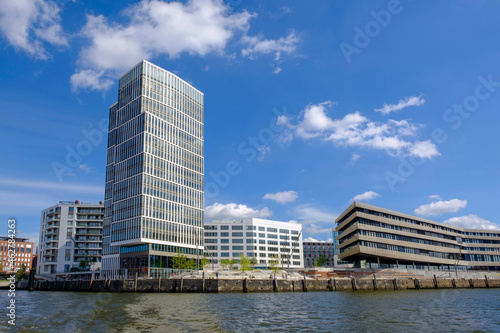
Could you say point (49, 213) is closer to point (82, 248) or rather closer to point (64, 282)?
point (82, 248)

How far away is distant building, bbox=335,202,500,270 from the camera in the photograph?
129 meters

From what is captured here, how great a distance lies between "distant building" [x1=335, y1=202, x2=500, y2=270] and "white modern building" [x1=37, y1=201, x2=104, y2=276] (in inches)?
3992

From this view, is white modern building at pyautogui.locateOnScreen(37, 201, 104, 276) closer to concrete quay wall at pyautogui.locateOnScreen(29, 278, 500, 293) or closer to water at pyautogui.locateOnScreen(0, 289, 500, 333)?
concrete quay wall at pyautogui.locateOnScreen(29, 278, 500, 293)

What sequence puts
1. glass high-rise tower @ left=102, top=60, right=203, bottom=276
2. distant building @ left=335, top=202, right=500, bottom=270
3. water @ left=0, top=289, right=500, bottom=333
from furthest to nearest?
1. distant building @ left=335, top=202, right=500, bottom=270
2. glass high-rise tower @ left=102, top=60, right=203, bottom=276
3. water @ left=0, top=289, right=500, bottom=333

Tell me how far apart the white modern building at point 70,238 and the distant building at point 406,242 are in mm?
101405

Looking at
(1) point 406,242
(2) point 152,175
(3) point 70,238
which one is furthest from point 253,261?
(3) point 70,238

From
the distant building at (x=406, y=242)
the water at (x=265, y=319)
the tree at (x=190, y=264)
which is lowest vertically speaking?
the water at (x=265, y=319)

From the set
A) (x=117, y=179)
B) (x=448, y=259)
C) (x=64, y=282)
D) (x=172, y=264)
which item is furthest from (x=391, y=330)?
A: (x=448, y=259)

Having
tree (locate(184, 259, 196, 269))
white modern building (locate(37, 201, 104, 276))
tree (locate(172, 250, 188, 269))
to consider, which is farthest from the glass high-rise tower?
white modern building (locate(37, 201, 104, 276))

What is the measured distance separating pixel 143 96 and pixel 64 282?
60.5m

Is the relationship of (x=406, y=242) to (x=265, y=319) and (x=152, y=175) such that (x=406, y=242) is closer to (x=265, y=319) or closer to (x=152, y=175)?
(x=152, y=175)

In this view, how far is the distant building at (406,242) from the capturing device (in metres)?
129

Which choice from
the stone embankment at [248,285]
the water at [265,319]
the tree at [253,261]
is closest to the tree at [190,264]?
the stone embankment at [248,285]

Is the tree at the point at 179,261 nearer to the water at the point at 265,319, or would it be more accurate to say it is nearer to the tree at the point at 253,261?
the tree at the point at 253,261
